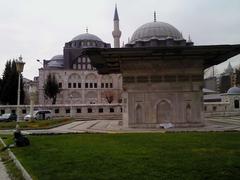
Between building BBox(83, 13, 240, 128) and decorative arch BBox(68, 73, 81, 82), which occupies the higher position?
decorative arch BBox(68, 73, 81, 82)

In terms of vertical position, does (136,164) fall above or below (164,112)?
below

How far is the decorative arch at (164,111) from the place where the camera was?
65.8 feet

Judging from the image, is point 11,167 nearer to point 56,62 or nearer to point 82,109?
point 82,109

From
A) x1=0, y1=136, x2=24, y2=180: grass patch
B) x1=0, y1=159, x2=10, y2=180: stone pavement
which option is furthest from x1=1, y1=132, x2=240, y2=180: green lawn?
x1=0, y1=159, x2=10, y2=180: stone pavement

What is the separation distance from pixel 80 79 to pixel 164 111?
56894 mm

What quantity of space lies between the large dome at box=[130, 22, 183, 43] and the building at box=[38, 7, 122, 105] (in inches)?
1684

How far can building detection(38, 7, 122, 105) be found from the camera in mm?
73500

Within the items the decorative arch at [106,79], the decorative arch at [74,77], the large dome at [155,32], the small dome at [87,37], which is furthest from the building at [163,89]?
the small dome at [87,37]

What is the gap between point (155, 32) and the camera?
27984 mm

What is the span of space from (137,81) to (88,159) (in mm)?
12520

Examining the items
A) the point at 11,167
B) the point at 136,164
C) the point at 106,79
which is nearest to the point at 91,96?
the point at 106,79

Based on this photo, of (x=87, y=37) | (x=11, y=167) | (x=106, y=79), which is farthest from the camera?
(x=87, y=37)

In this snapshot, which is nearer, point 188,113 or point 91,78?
point 188,113

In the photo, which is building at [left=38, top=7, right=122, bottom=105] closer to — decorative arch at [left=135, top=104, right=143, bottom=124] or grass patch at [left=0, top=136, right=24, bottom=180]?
decorative arch at [left=135, top=104, right=143, bottom=124]
